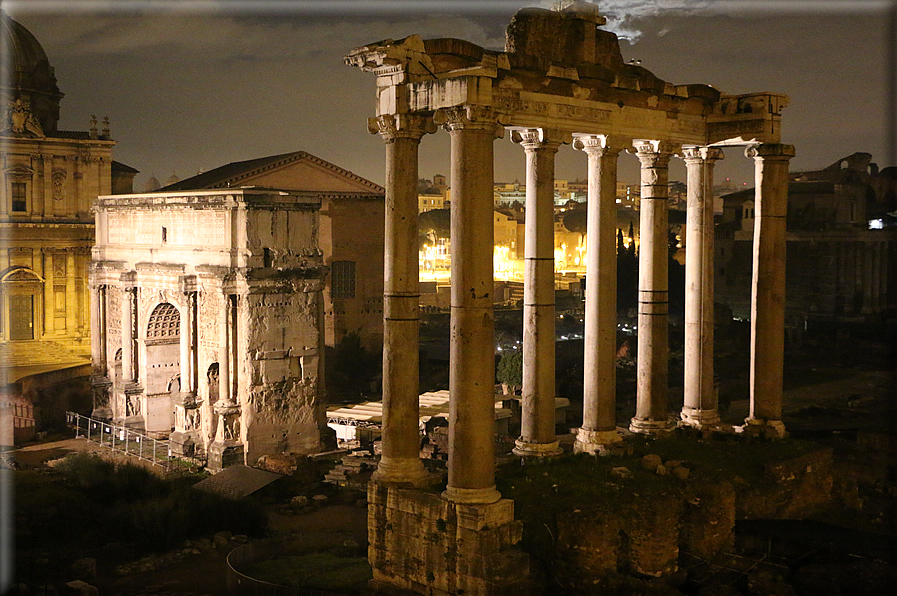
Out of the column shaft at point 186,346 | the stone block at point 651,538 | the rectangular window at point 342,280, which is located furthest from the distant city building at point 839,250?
the stone block at point 651,538

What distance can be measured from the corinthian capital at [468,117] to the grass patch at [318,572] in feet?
19.1

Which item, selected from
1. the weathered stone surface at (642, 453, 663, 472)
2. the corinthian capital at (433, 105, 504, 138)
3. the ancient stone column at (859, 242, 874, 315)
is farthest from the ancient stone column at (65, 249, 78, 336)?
the ancient stone column at (859, 242, 874, 315)

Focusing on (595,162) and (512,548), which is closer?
(512,548)

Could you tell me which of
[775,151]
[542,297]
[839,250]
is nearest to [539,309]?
[542,297]

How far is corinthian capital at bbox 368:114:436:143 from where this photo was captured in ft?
38.5

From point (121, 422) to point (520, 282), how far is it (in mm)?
29835

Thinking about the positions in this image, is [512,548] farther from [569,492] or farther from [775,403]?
[775,403]

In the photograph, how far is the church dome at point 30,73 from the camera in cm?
4050

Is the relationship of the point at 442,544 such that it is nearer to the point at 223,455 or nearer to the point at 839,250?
the point at 223,455

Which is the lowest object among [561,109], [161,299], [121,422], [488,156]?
[121,422]

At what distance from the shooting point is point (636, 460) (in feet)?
44.4

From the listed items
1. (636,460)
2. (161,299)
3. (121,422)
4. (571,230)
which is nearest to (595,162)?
(636,460)

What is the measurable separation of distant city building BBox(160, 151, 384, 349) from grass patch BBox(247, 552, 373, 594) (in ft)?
87.2

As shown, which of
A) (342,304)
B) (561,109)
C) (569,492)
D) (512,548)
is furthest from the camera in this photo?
(342,304)
